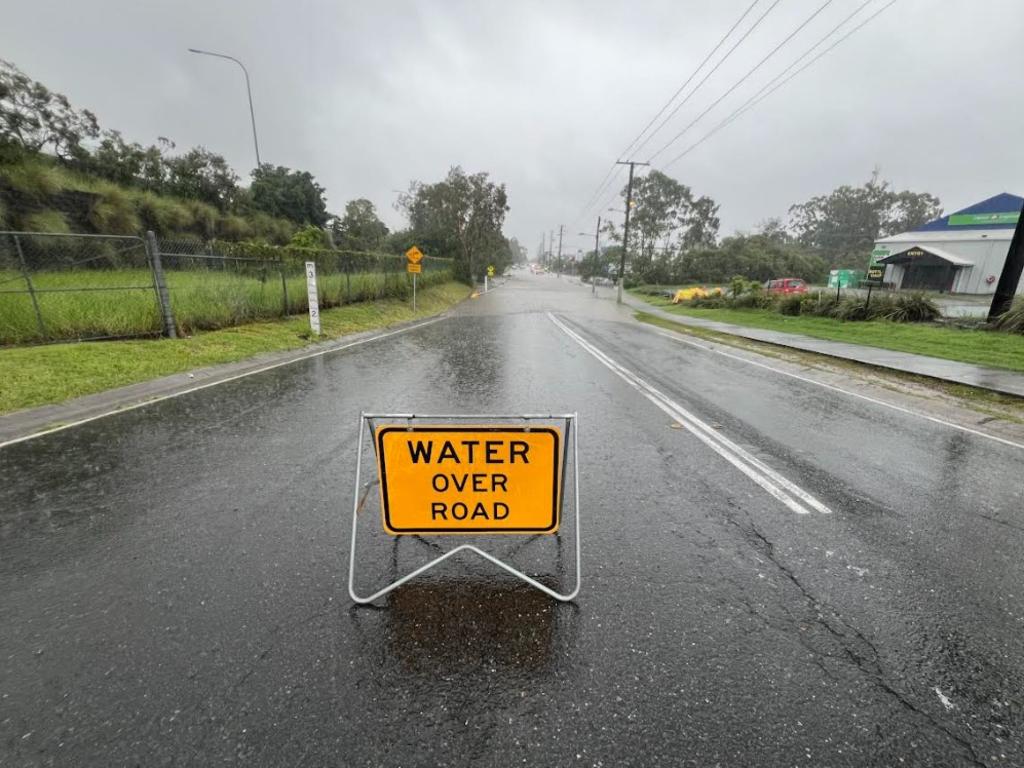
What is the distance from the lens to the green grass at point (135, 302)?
8328mm

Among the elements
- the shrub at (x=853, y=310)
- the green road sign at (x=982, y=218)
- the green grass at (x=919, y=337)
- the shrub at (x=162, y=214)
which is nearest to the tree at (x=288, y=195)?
the shrub at (x=162, y=214)

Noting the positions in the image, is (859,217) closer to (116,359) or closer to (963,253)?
(963,253)

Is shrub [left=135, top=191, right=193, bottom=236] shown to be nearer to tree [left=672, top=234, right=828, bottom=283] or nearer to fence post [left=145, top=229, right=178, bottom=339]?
fence post [left=145, top=229, right=178, bottom=339]

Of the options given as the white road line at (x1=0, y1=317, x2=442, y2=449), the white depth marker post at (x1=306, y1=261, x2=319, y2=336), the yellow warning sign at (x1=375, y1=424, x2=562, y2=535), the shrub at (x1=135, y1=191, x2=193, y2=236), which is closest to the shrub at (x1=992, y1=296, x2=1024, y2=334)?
the yellow warning sign at (x1=375, y1=424, x2=562, y2=535)

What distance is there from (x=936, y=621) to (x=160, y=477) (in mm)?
5838

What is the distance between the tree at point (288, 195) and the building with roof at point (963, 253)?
47734 millimetres

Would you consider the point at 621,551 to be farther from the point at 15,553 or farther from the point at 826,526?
the point at 15,553

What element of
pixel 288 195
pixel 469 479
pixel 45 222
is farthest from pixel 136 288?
pixel 288 195

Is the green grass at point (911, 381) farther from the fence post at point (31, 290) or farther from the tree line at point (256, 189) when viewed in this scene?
the tree line at point (256, 189)

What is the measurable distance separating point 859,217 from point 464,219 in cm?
8211

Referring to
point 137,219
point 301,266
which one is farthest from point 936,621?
point 137,219

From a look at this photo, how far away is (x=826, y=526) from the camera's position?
3.46m

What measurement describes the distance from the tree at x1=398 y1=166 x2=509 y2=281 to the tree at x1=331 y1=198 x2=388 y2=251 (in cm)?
653

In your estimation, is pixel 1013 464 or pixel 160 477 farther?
pixel 1013 464
